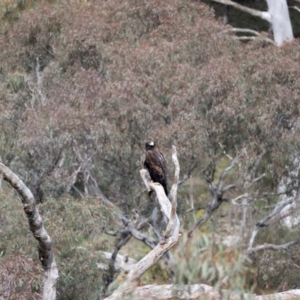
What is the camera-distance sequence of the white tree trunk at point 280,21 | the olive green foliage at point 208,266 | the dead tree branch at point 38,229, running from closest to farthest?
the olive green foliage at point 208,266
the dead tree branch at point 38,229
the white tree trunk at point 280,21

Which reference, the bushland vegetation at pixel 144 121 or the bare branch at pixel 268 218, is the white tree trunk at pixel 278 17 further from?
the bare branch at pixel 268 218

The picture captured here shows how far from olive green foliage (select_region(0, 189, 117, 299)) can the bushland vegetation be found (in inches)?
1.0

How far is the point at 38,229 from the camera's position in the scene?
24.4 feet

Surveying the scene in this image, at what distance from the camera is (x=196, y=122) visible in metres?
12.0

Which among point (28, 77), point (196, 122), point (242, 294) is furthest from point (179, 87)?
point (242, 294)

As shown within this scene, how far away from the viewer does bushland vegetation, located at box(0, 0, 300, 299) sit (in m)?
12.0

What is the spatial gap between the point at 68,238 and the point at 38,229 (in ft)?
8.85

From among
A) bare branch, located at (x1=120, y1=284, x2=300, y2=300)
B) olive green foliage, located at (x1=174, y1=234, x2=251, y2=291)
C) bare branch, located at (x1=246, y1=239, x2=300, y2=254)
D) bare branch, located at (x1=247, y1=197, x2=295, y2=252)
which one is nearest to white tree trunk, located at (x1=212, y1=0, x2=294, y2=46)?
bare branch, located at (x1=247, y1=197, x2=295, y2=252)

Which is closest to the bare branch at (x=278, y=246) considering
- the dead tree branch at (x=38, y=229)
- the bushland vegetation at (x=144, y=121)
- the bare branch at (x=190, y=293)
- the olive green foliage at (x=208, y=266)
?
the bushland vegetation at (x=144, y=121)

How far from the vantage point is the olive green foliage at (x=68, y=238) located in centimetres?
998

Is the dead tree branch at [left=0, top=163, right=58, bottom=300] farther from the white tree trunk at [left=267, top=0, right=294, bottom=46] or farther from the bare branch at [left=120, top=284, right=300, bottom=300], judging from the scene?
the white tree trunk at [left=267, top=0, right=294, bottom=46]

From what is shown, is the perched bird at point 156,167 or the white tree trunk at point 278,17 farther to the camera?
the white tree trunk at point 278,17

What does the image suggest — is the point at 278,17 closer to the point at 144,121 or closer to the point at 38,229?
the point at 144,121

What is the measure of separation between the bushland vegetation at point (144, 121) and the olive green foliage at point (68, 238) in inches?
1.0
